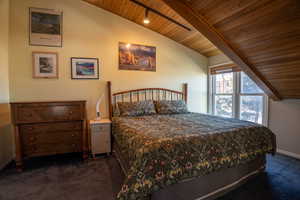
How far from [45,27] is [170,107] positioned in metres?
2.95

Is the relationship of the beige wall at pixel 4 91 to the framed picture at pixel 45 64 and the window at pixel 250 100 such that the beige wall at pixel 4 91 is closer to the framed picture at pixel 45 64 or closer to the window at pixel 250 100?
the framed picture at pixel 45 64

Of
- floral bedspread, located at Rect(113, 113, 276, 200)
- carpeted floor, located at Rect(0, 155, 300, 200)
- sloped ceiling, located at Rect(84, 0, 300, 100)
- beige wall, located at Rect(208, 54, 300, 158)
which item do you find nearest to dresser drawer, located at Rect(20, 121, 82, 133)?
carpeted floor, located at Rect(0, 155, 300, 200)

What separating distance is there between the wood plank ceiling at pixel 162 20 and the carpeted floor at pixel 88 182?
2.83 meters

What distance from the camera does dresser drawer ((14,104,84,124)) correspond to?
7.72ft

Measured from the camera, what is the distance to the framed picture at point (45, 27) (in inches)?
111

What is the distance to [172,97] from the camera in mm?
3980

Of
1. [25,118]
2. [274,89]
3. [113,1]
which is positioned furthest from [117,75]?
[274,89]

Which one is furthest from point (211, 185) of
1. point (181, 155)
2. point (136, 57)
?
point (136, 57)

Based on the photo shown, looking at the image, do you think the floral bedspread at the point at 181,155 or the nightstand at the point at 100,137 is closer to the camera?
the floral bedspread at the point at 181,155

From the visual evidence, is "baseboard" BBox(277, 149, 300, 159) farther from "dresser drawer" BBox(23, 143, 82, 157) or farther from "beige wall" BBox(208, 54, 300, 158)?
"dresser drawer" BBox(23, 143, 82, 157)

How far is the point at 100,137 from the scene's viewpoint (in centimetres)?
278

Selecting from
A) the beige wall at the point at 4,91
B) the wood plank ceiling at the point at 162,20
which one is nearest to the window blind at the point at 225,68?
the wood plank ceiling at the point at 162,20

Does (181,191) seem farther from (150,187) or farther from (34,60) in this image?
(34,60)

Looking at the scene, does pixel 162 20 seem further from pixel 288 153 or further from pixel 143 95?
pixel 288 153
